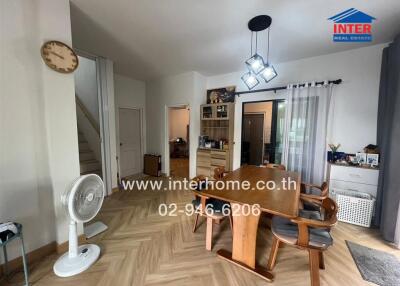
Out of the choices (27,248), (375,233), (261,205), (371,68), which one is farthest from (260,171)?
(27,248)

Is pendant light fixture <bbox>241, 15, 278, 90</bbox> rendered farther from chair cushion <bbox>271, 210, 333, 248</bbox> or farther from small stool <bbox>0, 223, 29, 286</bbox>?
small stool <bbox>0, 223, 29, 286</bbox>

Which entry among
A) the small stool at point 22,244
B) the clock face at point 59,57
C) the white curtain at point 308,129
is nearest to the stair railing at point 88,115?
the clock face at point 59,57

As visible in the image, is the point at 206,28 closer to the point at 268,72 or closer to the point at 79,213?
the point at 268,72

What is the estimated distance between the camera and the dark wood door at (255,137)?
4355mm

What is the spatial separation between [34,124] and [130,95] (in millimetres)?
3058

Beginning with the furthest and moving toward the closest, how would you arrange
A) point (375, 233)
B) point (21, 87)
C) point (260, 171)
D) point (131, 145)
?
point (131, 145)
point (260, 171)
point (375, 233)
point (21, 87)

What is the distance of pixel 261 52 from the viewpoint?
2.90 metres

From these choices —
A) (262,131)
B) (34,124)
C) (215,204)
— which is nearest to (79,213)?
(34,124)

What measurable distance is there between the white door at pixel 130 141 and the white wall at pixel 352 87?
4101 millimetres

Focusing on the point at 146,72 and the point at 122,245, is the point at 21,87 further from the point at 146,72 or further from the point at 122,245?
the point at 146,72

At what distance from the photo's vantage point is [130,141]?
468 cm

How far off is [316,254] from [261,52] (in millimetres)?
2914

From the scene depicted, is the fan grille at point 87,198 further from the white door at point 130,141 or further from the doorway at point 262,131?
the doorway at point 262,131

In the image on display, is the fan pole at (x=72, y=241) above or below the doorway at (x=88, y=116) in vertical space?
below
